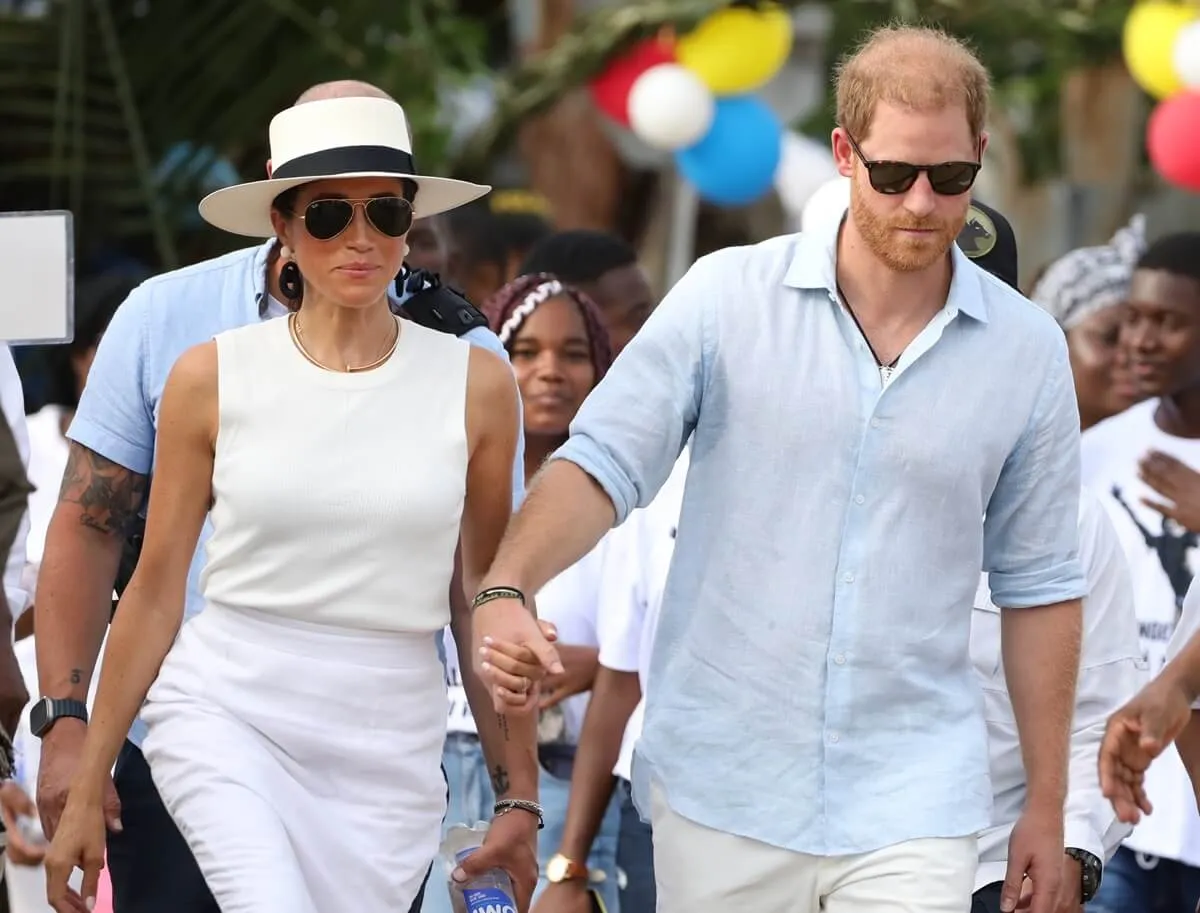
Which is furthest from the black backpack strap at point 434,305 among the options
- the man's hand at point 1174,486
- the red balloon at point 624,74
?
the red balloon at point 624,74

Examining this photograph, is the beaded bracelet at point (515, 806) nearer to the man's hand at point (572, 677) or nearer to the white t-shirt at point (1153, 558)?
the man's hand at point (572, 677)

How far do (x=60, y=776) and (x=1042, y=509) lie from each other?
6.17 ft

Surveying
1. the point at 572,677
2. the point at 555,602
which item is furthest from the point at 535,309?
the point at 572,677

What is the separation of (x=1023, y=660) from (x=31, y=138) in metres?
7.41

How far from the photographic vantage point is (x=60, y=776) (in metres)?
4.25

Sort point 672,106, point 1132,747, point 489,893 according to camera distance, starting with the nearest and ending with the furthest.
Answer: point 489,893, point 1132,747, point 672,106

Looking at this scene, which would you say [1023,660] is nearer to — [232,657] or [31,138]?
[232,657]

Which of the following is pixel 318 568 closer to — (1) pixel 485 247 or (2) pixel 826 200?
(2) pixel 826 200

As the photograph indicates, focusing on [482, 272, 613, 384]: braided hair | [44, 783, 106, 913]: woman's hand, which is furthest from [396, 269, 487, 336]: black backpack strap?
[482, 272, 613, 384]: braided hair

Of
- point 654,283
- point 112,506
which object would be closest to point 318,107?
point 112,506

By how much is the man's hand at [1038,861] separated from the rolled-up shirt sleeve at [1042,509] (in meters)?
0.40

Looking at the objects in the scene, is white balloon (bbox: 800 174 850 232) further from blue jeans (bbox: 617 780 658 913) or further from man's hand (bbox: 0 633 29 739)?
man's hand (bbox: 0 633 29 739)

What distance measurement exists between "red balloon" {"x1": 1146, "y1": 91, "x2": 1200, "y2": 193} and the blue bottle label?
23.8ft

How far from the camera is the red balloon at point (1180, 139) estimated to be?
413 inches
